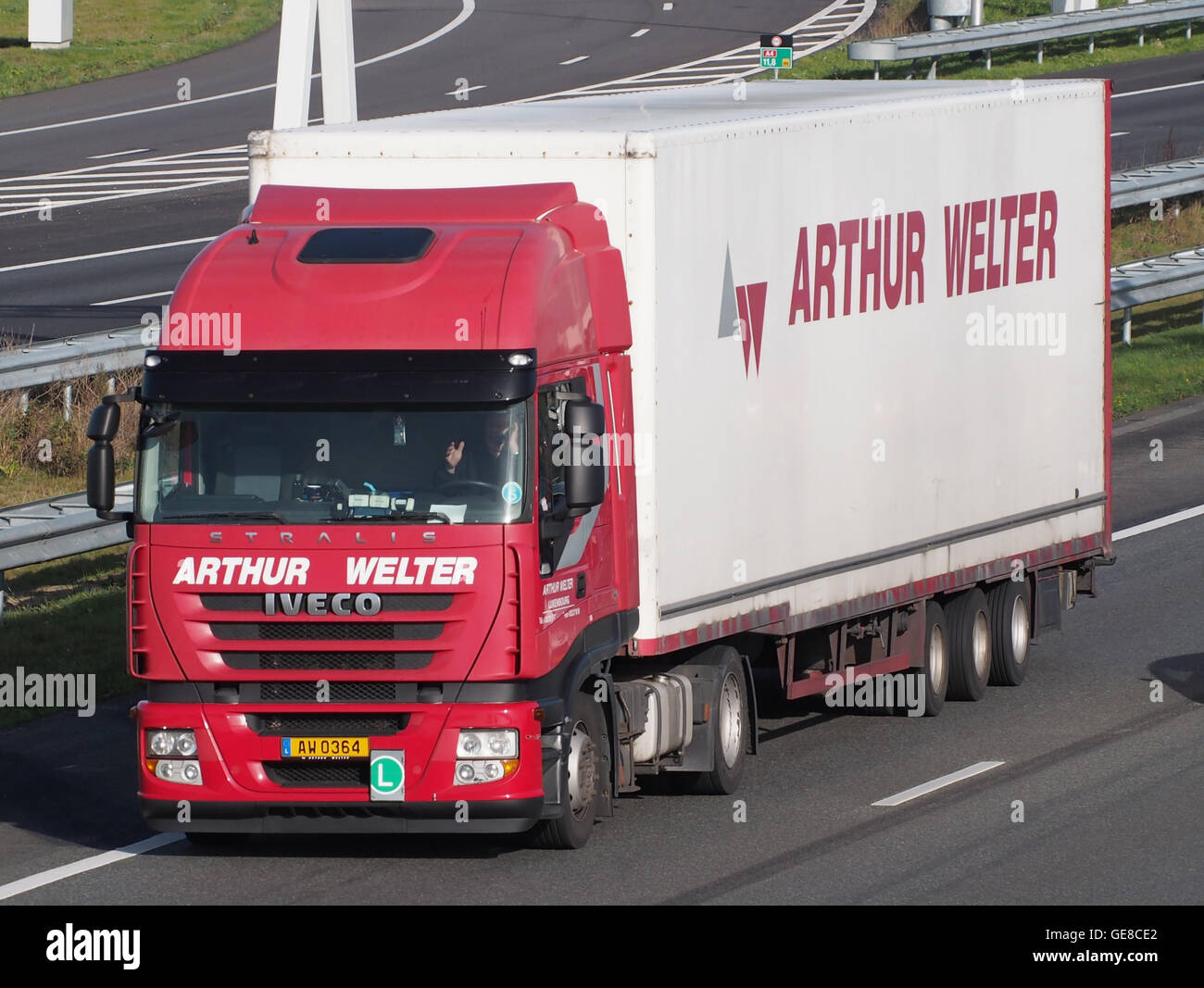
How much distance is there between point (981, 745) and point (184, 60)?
3735cm

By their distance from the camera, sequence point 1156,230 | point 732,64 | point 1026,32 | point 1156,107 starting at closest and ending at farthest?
point 1156,230 < point 1156,107 < point 1026,32 < point 732,64

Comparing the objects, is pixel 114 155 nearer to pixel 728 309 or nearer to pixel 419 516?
pixel 728 309

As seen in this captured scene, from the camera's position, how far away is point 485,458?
11.2 metres

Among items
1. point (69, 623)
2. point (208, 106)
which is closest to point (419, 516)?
point (69, 623)

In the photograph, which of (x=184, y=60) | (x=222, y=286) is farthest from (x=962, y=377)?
(x=184, y=60)

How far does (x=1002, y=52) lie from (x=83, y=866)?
1473 inches

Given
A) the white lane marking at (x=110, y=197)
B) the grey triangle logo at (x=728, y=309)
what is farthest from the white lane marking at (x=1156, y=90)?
the grey triangle logo at (x=728, y=309)

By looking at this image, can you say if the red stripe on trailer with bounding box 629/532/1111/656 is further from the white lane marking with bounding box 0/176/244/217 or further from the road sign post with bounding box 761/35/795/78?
the white lane marking with bounding box 0/176/244/217

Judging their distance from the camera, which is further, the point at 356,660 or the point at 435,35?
the point at 435,35

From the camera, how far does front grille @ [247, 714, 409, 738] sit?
11.3 m

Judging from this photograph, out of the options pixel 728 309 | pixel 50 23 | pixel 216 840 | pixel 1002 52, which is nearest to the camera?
pixel 216 840

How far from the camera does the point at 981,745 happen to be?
14711mm

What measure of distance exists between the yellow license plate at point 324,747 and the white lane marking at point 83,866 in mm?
1349
